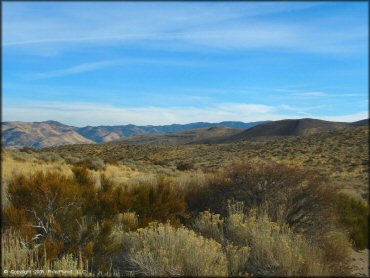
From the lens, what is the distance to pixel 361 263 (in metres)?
9.84

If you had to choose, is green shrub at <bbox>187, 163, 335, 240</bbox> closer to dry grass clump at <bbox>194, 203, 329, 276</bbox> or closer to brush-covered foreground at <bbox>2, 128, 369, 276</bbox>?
brush-covered foreground at <bbox>2, 128, 369, 276</bbox>

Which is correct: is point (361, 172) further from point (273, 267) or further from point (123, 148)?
point (123, 148)

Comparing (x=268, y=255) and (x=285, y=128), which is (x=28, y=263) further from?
(x=285, y=128)

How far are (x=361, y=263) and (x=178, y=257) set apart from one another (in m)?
5.17

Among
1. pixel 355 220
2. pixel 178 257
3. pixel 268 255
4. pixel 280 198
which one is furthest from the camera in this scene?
pixel 355 220

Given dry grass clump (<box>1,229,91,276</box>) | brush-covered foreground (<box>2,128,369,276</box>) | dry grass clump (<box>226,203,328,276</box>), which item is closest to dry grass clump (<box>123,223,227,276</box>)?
brush-covered foreground (<box>2,128,369,276</box>)

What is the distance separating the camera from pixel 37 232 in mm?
8617

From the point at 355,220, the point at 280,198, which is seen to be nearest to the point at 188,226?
the point at 280,198

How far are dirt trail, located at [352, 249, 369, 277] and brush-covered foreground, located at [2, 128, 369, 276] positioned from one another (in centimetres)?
28

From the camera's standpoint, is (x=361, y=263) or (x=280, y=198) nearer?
(x=361, y=263)

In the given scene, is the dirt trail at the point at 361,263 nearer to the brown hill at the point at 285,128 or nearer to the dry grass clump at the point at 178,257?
the dry grass clump at the point at 178,257

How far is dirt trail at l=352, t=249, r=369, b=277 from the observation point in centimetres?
879

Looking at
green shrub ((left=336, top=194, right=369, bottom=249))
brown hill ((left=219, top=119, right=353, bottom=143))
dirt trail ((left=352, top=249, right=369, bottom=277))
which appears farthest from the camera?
brown hill ((left=219, top=119, right=353, bottom=143))

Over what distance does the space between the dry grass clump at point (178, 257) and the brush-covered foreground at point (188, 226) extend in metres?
0.02
